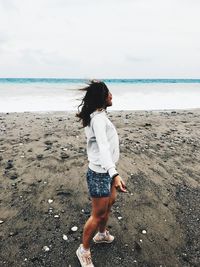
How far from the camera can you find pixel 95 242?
13.8 ft

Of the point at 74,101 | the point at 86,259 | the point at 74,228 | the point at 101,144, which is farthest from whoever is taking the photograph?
the point at 74,101

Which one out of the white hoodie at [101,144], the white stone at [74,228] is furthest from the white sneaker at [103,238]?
the white hoodie at [101,144]

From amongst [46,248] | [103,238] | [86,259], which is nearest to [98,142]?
[86,259]

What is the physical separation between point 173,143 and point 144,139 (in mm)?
753

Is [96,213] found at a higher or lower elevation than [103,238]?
higher

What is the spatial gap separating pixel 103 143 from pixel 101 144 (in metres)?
0.02

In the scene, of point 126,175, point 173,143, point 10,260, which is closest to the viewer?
point 10,260

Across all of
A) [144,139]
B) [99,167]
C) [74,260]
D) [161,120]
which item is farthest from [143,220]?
[161,120]

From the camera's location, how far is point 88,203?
5121 mm

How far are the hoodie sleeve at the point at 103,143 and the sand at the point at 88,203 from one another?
1489 mm

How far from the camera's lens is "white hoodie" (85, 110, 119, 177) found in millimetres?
3148

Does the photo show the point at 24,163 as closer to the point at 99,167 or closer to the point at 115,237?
the point at 115,237

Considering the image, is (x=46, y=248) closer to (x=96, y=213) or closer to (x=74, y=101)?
(x=96, y=213)

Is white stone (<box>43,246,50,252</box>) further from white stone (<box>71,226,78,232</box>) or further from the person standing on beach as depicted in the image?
the person standing on beach
